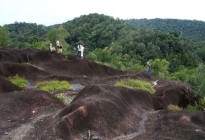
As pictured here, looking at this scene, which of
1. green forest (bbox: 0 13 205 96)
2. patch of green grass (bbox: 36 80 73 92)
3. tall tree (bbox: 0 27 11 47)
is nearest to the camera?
patch of green grass (bbox: 36 80 73 92)

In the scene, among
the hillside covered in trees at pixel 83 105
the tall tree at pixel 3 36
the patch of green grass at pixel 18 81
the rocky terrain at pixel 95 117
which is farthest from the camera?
the tall tree at pixel 3 36

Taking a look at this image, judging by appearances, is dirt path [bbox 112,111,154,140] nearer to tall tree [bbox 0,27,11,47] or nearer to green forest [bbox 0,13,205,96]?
green forest [bbox 0,13,205,96]

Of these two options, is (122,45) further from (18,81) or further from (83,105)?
(83,105)

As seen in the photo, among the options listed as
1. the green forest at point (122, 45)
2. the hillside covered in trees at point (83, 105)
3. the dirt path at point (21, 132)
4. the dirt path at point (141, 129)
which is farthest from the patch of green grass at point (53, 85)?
the green forest at point (122, 45)

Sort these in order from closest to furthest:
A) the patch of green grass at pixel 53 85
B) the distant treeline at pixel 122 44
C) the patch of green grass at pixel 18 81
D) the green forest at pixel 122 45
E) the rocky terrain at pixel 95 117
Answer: the rocky terrain at pixel 95 117
the patch of green grass at pixel 53 85
the patch of green grass at pixel 18 81
the green forest at pixel 122 45
the distant treeline at pixel 122 44

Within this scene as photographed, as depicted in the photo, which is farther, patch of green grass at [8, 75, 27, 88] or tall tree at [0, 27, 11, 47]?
tall tree at [0, 27, 11, 47]

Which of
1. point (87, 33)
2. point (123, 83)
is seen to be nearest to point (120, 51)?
point (87, 33)

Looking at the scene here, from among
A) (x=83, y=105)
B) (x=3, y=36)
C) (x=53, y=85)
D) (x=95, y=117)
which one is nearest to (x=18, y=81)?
(x=53, y=85)

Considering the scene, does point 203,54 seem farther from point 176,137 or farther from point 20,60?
point 176,137

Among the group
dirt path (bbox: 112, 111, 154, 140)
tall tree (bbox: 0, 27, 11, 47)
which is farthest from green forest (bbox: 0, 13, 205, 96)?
dirt path (bbox: 112, 111, 154, 140)

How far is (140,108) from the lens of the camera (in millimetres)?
25500

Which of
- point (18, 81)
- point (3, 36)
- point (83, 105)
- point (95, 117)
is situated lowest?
point (18, 81)

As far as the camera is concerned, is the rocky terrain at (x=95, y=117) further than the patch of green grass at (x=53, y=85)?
No

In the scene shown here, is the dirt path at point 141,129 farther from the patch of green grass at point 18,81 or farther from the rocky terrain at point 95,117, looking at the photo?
the patch of green grass at point 18,81
